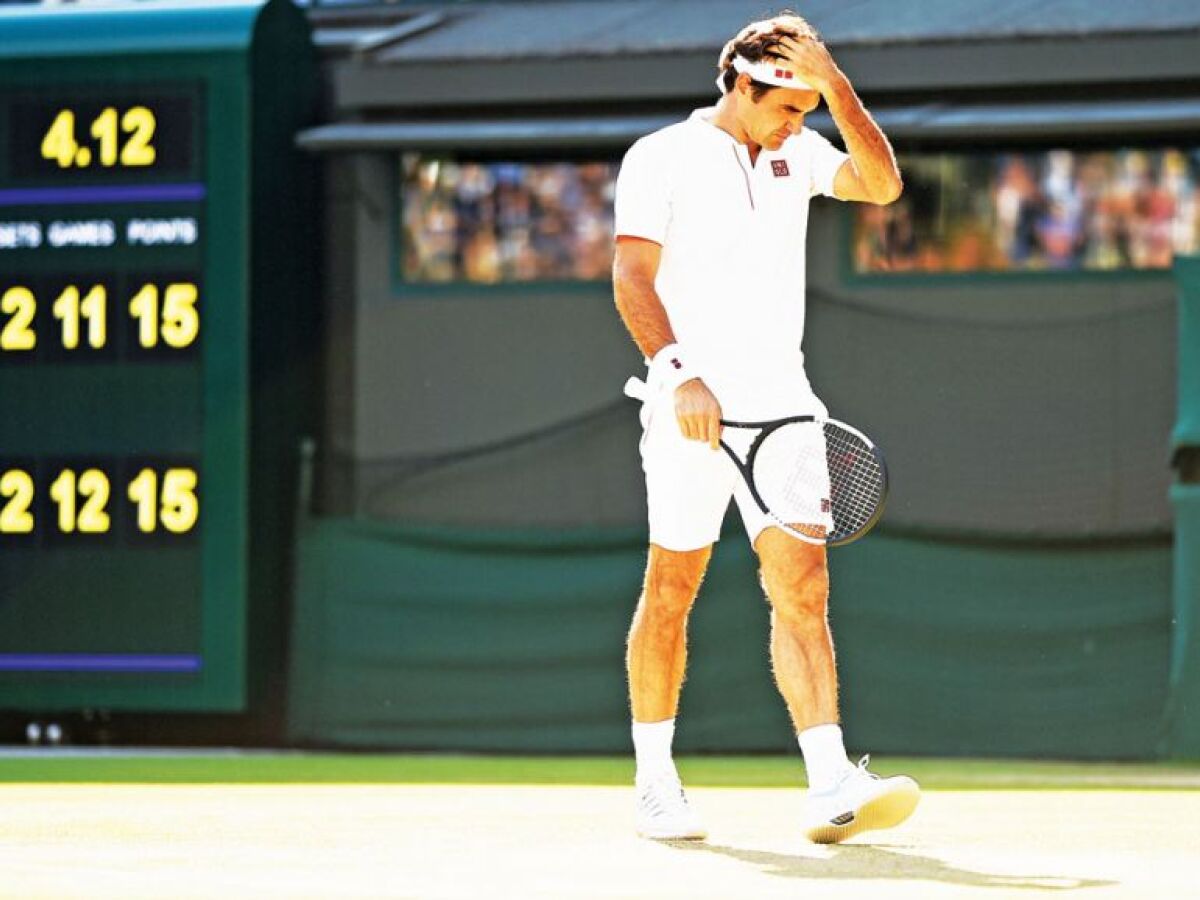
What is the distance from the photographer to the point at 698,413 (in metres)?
6.17

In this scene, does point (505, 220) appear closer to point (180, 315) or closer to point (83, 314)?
point (180, 315)

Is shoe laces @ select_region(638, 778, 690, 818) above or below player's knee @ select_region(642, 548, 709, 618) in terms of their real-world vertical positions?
below

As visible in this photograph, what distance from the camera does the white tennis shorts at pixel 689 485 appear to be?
21.0 ft

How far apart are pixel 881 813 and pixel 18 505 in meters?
7.68

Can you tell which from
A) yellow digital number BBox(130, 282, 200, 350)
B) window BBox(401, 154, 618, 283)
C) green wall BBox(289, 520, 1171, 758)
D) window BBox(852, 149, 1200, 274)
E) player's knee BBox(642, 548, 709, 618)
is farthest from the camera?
window BBox(401, 154, 618, 283)

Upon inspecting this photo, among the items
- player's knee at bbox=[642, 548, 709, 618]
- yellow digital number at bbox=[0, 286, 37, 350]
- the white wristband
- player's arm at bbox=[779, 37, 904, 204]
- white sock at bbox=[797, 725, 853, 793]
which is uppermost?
player's arm at bbox=[779, 37, 904, 204]

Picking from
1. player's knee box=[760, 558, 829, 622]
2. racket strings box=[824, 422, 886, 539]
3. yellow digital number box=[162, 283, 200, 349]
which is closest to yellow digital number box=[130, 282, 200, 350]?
yellow digital number box=[162, 283, 200, 349]

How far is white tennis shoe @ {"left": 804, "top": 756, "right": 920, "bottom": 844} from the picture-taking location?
6.09 m

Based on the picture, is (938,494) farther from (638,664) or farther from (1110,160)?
(638,664)

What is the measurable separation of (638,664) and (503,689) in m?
6.28

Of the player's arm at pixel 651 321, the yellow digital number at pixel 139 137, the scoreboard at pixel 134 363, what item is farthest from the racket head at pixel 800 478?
the yellow digital number at pixel 139 137

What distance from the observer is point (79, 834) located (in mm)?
7184

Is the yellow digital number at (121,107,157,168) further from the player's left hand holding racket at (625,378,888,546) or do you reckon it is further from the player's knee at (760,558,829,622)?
the player's knee at (760,558,829,622)

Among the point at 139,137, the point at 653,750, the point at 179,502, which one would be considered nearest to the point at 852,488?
the point at 653,750
